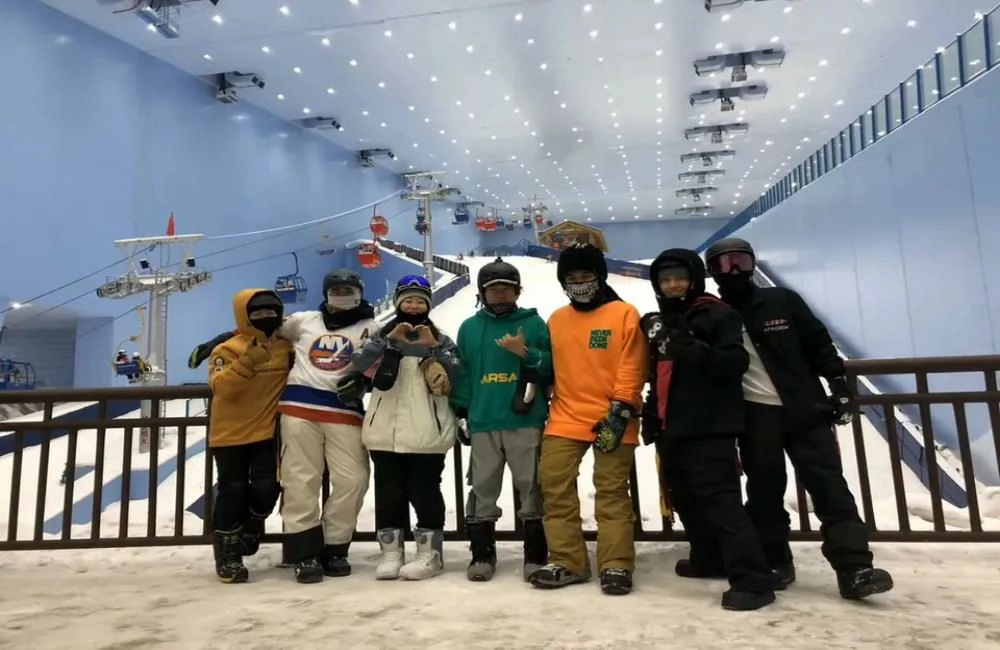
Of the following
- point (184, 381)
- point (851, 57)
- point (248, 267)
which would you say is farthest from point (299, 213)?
point (851, 57)

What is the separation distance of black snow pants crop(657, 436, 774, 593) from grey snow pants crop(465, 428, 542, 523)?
0.57m

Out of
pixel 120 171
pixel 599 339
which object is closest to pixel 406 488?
pixel 599 339

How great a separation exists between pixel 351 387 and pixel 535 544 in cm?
105

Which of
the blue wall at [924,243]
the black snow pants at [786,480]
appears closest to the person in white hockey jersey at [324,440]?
the black snow pants at [786,480]

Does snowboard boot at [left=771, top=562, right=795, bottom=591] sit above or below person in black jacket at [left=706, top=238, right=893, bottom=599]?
below

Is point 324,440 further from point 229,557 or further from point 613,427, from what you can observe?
point 613,427

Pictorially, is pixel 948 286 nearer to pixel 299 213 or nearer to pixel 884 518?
pixel 884 518

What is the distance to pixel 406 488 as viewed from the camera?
2656 mm

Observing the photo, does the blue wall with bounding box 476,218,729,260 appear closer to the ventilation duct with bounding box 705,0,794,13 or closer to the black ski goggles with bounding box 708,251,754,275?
the ventilation duct with bounding box 705,0,794,13

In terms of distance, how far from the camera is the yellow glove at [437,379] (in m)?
2.56

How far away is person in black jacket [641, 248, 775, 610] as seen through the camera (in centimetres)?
207

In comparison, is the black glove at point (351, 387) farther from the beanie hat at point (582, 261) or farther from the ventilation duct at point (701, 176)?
the ventilation duct at point (701, 176)

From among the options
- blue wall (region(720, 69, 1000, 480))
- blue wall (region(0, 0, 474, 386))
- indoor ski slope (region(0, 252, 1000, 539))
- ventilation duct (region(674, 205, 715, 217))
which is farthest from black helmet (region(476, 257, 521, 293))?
ventilation duct (region(674, 205, 715, 217))

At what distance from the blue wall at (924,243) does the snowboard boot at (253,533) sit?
688 cm
